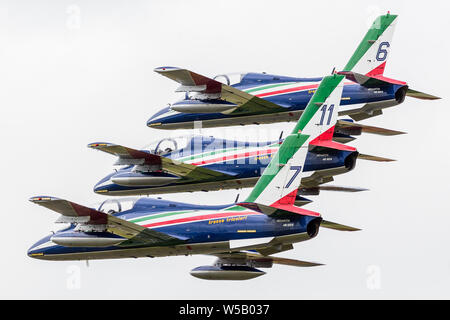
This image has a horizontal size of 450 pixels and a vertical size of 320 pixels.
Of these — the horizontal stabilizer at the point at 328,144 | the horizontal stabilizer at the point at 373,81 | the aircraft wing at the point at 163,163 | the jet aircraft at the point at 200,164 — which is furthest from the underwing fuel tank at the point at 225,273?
the horizontal stabilizer at the point at 373,81

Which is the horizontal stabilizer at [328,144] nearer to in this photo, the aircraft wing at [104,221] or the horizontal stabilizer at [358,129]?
the horizontal stabilizer at [358,129]

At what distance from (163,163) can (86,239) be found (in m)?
9.07

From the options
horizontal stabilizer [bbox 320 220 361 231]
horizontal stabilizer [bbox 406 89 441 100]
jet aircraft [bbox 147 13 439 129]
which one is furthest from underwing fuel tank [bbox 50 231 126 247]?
horizontal stabilizer [bbox 406 89 441 100]

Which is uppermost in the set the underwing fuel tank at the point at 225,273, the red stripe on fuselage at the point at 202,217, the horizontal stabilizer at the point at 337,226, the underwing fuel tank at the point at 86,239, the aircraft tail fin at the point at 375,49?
the aircraft tail fin at the point at 375,49

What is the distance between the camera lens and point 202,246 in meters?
75.7

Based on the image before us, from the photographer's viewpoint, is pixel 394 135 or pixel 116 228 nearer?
pixel 116 228

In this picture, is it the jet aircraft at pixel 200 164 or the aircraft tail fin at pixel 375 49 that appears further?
the aircraft tail fin at pixel 375 49

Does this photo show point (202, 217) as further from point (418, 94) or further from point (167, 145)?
point (418, 94)

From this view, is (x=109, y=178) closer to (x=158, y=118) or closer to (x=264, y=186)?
(x=158, y=118)

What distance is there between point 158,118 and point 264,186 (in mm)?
14562

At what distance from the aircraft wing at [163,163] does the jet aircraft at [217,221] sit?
3.60 meters

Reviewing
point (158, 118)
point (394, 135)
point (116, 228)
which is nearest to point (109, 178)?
point (158, 118)

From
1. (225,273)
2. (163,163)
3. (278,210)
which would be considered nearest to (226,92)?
(163,163)

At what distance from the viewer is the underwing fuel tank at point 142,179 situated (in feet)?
269
